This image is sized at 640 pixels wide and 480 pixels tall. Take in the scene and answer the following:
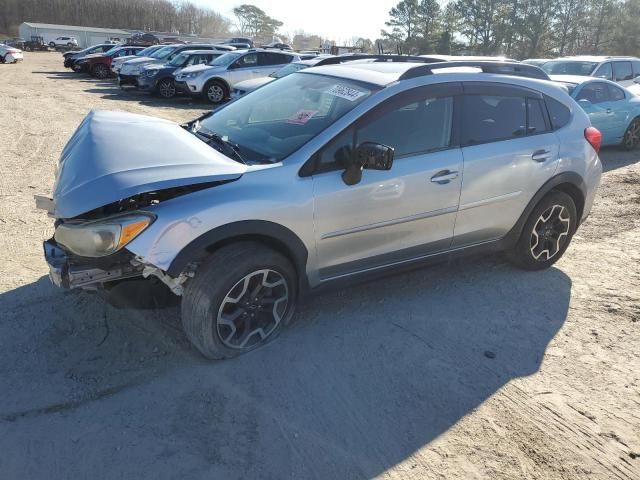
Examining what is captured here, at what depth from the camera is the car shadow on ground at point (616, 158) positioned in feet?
30.1

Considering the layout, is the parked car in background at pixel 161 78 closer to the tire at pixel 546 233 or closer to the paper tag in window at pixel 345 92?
the paper tag in window at pixel 345 92

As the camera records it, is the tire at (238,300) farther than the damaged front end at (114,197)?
Yes

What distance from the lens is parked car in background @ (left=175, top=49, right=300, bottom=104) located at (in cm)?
1564

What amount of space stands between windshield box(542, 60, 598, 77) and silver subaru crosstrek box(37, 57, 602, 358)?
8795mm

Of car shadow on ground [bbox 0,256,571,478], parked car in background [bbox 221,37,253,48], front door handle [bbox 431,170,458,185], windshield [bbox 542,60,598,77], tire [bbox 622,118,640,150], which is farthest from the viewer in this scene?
parked car in background [bbox 221,37,253,48]

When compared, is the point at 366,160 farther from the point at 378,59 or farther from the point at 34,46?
the point at 34,46

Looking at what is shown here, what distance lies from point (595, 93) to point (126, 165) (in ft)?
30.9

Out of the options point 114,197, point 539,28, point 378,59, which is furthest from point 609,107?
point 539,28

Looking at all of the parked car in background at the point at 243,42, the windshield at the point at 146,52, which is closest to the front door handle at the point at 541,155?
the windshield at the point at 146,52

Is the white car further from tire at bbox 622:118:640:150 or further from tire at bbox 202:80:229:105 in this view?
tire at bbox 622:118:640:150

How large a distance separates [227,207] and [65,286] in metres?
1.01

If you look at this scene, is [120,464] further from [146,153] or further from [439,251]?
[439,251]

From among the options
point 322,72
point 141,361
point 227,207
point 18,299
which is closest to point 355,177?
point 227,207

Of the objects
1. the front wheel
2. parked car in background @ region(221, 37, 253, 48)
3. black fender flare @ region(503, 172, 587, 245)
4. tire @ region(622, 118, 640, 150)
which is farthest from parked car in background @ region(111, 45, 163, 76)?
black fender flare @ region(503, 172, 587, 245)
